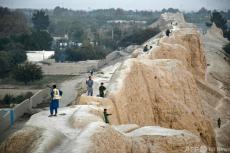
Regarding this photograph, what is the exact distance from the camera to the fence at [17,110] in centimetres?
1884

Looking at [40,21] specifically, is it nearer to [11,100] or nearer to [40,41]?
[40,41]

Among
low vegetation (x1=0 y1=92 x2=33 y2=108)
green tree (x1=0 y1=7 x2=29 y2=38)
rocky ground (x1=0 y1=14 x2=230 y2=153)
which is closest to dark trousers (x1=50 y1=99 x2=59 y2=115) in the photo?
rocky ground (x1=0 y1=14 x2=230 y2=153)

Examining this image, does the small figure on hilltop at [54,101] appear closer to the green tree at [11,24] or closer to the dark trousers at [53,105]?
the dark trousers at [53,105]

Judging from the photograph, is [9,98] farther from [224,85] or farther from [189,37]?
[224,85]

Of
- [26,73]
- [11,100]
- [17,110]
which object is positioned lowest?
[11,100]

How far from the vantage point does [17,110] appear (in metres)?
22.7

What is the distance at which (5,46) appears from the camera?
54469mm

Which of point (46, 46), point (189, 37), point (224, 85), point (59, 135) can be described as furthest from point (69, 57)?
point (59, 135)

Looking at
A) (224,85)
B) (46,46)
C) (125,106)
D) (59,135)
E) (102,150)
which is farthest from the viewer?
(46,46)

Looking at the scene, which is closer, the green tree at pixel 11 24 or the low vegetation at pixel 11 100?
the low vegetation at pixel 11 100

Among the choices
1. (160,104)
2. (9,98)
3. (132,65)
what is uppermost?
(132,65)

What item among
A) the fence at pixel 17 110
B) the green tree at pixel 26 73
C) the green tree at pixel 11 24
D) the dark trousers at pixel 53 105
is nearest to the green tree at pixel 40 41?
A: the green tree at pixel 11 24

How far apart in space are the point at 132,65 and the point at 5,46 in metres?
40.1

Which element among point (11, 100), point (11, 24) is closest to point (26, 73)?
point (11, 100)
